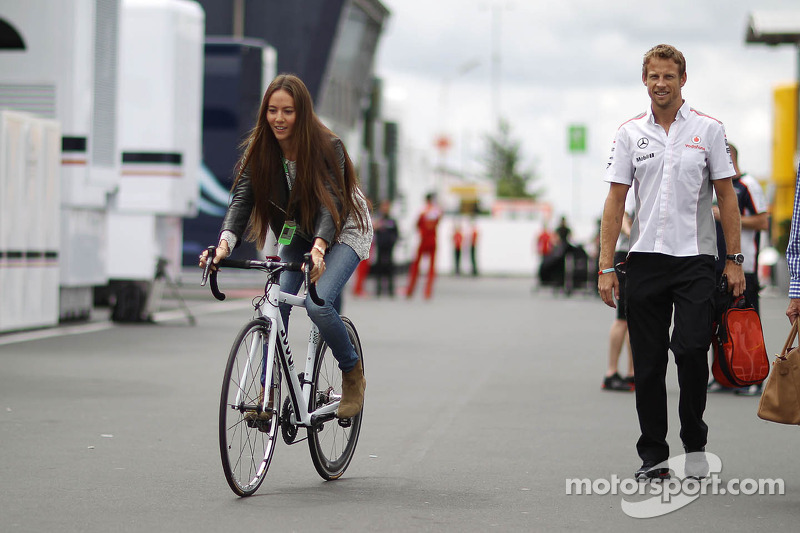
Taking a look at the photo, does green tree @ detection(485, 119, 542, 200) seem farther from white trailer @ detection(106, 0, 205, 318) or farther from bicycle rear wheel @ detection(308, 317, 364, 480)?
bicycle rear wheel @ detection(308, 317, 364, 480)

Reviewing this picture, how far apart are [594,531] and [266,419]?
1502 millimetres

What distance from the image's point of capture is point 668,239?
6.50 m

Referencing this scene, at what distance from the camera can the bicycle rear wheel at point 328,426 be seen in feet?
21.4

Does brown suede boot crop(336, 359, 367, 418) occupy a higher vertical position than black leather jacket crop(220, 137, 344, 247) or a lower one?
lower

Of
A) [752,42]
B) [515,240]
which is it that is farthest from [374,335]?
[515,240]

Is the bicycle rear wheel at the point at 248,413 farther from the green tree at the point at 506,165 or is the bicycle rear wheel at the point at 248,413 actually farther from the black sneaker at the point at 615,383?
the green tree at the point at 506,165

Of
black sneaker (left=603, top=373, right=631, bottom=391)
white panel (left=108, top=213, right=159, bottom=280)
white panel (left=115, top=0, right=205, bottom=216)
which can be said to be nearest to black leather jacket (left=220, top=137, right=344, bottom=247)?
black sneaker (left=603, top=373, right=631, bottom=391)

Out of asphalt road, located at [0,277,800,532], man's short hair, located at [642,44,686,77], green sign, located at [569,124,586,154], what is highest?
green sign, located at [569,124,586,154]

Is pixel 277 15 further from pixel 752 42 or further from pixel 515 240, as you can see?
pixel 515 240

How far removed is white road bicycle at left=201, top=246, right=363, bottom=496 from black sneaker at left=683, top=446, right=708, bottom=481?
1.66m

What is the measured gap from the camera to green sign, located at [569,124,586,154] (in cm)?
5266

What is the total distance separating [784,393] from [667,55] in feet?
5.53

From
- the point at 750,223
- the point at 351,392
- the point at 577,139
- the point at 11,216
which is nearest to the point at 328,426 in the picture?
the point at 351,392

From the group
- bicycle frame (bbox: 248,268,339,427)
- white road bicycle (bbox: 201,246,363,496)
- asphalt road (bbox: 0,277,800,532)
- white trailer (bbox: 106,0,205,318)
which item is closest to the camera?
asphalt road (bbox: 0,277,800,532)
